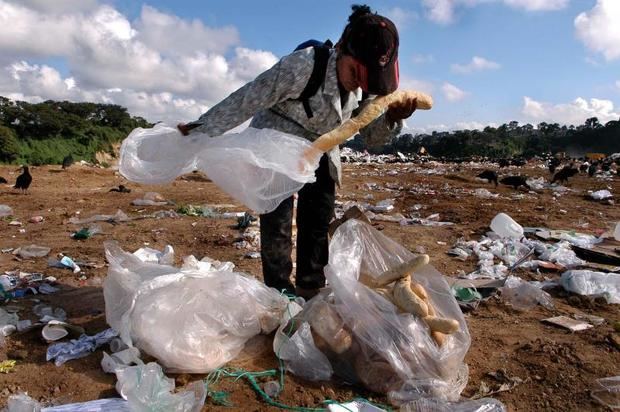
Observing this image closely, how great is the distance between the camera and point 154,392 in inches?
58.1

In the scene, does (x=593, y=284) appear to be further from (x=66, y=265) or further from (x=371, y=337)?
(x=66, y=265)

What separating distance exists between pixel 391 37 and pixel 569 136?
179ft

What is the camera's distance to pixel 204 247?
13.1 ft

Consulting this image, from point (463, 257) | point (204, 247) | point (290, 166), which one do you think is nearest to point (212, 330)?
point (290, 166)

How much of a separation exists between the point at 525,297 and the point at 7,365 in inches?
104

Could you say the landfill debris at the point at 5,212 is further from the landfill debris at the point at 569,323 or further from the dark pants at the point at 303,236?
the landfill debris at the point at 569,323

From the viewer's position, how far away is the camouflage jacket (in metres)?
1.86

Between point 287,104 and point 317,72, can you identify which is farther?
point 287,104

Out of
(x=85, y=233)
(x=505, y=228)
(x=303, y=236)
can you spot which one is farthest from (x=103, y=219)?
(x=505, y=228)

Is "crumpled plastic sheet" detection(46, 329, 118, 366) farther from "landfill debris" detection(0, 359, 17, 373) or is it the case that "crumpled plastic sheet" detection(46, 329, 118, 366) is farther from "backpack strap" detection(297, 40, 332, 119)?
"backpack strap" detection(297, 40, 332, 119)

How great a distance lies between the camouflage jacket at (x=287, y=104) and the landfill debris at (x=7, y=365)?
1169mm

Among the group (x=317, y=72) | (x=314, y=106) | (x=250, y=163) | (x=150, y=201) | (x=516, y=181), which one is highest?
(x=317, y=72)

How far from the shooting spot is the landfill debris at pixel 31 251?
358 cm

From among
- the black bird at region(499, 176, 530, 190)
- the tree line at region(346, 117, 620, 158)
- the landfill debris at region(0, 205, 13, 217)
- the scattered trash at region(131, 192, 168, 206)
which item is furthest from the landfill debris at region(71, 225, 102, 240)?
the tree line at region(346, 117, 620, 158)
